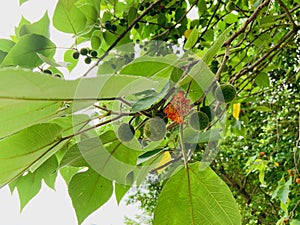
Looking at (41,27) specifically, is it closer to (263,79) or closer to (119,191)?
(119,191)

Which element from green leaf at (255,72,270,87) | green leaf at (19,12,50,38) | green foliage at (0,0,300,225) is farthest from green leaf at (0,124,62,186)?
green leaf at (255,72,270,87)

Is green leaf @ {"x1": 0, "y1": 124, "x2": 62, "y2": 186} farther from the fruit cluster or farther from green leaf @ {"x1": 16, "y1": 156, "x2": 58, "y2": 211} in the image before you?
the fruit cluster

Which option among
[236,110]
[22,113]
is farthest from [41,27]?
[236,110]

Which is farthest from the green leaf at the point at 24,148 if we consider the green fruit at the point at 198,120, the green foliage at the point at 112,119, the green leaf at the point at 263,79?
the green leaf at the point at 263,79

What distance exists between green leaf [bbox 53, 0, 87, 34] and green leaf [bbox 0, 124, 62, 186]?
0.27 meters

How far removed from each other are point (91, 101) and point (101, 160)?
0.15 meters

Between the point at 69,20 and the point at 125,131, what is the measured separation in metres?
0.27

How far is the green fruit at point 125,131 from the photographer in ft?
1.17

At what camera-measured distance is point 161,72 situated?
0.31 m

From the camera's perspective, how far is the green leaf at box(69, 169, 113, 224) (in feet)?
1.33

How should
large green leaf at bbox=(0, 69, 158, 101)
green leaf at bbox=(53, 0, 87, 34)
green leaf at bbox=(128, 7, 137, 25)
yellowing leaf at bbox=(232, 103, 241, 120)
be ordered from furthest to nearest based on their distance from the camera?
yellowing leaf at bbox=(232, 103, 241, 120) → green leaf at bbox=(128, 7, 137, 25) → green leaf at bbox=(53, 0, 87, 34) → large green leaf at bbox=(0, 69, 158, 101)

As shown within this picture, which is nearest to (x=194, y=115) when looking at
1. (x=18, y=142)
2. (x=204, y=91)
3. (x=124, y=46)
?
(x=204, y=91)

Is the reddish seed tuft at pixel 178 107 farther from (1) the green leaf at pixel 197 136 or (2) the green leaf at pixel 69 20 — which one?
(2) the green leaf at pixel 69 20

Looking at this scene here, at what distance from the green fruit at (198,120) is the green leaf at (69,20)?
0.92 ft
